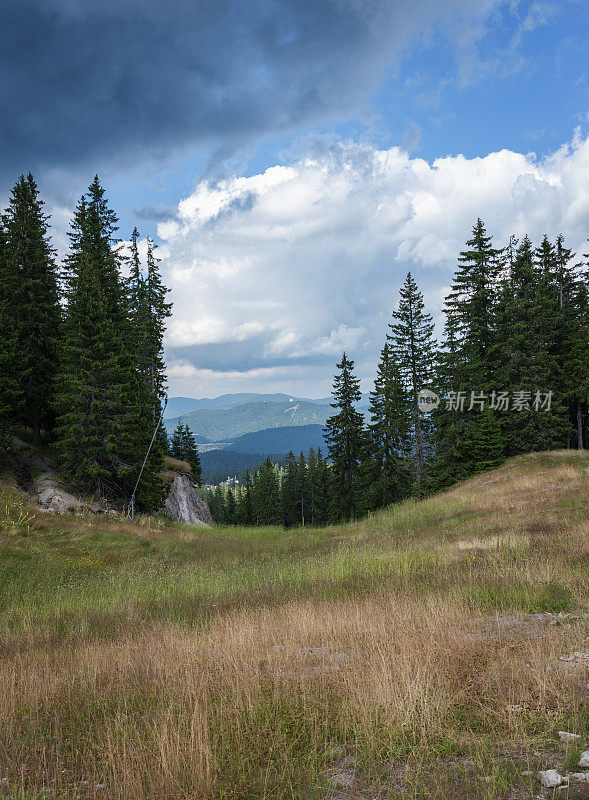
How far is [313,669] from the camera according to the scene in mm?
4629

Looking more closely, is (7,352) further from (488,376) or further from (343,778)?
(488,376)

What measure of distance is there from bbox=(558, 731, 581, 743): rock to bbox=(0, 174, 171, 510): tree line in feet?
80.7

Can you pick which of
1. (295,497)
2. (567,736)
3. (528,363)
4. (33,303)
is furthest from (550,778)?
(295,497)

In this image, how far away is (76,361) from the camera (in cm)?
2495

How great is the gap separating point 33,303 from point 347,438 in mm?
29752

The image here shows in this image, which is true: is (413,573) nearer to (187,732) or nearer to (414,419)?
(187,732)

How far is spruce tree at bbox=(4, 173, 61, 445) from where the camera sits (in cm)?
2689

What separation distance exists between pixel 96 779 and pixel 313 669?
2.25 meters

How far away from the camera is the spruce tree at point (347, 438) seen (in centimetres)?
4347

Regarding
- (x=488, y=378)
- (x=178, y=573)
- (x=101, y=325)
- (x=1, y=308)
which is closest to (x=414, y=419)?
(x=488, y=378)

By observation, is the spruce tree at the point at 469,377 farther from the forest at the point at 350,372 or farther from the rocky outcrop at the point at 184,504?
the rocky outcrop at the point at 184,504

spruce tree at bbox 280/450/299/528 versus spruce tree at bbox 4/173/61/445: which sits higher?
spruce tree at bbox 4/173/61/445

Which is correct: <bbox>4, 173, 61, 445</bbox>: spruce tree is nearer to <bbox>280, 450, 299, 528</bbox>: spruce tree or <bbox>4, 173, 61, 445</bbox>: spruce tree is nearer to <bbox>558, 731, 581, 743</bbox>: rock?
<bbox>558, 731, 581, 743</bbox>: rock

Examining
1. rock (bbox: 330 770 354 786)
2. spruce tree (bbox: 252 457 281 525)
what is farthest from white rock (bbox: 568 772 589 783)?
spruce tree (bbox: 252 457 281 525)
